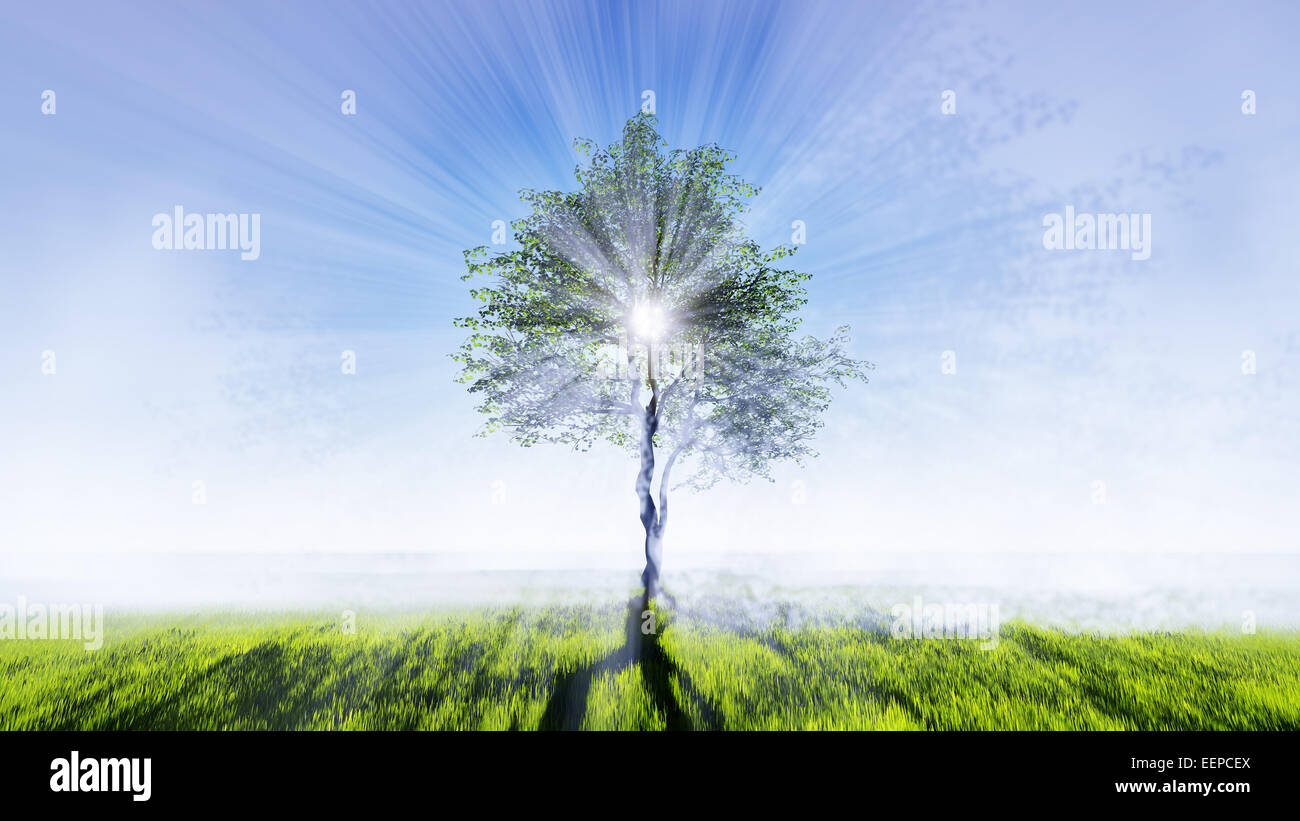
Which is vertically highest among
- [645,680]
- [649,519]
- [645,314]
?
[645,314]

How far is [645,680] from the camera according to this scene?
960cm

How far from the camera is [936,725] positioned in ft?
25.2

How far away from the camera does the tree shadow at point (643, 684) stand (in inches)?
305

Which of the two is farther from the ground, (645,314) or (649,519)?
(645,314)

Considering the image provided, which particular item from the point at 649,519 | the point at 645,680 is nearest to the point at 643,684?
the point at 645,680

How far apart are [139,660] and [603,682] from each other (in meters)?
10.9

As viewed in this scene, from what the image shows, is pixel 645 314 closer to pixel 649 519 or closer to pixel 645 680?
pixel 649 519

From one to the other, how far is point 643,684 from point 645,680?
251 millimetres

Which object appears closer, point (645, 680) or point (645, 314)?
point (645, 680)

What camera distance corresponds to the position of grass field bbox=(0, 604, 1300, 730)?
796 cm

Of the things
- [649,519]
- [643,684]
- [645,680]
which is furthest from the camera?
[649,519]

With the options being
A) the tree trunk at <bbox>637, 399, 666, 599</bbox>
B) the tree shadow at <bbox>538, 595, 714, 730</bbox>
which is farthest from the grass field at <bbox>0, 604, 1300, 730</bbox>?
the tree trunk at <bbox>637, 399, 666, 599</bbox>
